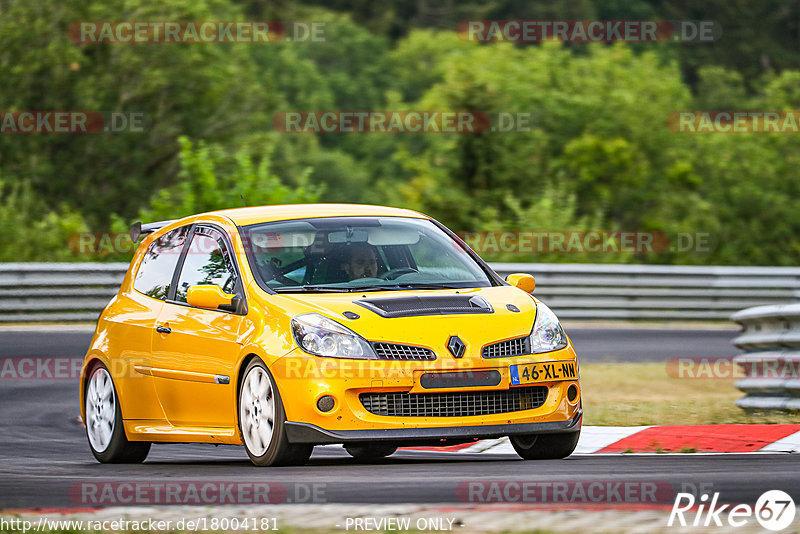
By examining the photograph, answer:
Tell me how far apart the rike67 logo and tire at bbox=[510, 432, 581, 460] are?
2.31 meters

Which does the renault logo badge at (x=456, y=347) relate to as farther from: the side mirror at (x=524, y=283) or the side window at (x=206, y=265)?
the side window at (x=206, y=265)

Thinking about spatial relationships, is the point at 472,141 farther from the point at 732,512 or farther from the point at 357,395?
the point at 732,512

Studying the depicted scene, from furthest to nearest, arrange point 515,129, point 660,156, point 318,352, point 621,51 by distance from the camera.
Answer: point 621,51, point 660,156, point 515,129, point 318,352

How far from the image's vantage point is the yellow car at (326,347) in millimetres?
8234

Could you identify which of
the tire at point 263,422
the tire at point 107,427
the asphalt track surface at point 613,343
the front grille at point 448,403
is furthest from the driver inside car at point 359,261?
the asphalt track surface at point 613,343

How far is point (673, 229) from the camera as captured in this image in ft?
140

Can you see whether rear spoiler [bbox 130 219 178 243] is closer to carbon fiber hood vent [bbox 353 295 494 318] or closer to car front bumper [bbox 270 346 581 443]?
carbon fiber hood vent [bbox 353 295 494 318]

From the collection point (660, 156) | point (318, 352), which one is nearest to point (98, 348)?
point (318, 352)

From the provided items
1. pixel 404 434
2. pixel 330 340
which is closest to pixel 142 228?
pixel 330 340

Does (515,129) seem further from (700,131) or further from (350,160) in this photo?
(350,160)

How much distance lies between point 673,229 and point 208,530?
124 feet

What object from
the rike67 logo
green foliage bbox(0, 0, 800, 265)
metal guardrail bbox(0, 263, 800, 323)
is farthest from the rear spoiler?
green foliage bbox(0, 0, 800, 265)

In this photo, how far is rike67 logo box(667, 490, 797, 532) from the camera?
5.83 meters

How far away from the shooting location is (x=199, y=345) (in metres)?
9.11
